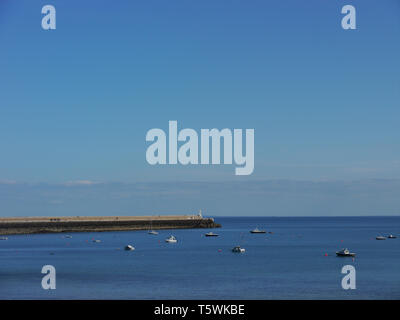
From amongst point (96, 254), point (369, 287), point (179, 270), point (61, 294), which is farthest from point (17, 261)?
point (369, 287)

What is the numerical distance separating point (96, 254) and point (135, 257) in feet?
31.4

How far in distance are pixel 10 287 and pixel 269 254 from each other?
206ft

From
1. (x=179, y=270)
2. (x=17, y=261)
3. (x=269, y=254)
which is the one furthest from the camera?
(x=269, y=254)

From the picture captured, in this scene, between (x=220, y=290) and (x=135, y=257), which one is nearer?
(x=220, y=290)

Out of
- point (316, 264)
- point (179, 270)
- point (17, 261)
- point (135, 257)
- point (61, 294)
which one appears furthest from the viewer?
point (135, 257)

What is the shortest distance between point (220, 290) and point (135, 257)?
152 feet

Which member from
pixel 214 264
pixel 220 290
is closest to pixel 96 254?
pixel 214 264

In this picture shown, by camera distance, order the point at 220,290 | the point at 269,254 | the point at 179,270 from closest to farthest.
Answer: the point at 220,290 → the point at 179,270 → the point at 269,254
